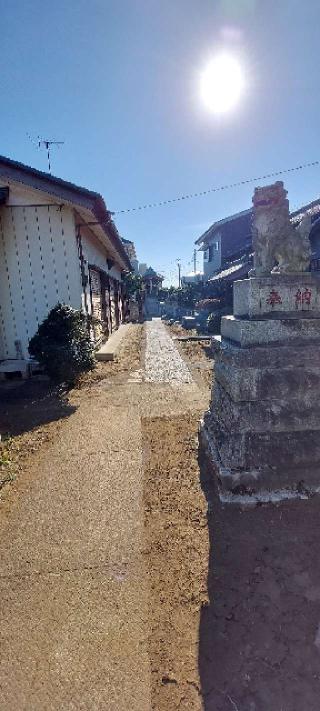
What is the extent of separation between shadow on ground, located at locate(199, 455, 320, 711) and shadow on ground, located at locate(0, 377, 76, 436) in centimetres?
355

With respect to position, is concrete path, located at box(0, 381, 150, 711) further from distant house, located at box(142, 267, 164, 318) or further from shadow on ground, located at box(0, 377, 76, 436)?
distant house, located at box(142, 267, 164, 318)

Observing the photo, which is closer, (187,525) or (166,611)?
(166,611)

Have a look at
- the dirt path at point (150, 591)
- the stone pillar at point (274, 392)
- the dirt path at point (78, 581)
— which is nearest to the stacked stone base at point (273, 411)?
the stone pillar at point (274, 392)

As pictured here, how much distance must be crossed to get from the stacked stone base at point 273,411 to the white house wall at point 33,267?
6.03 meters

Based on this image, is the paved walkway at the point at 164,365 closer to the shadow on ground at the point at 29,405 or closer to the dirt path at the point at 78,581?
the shadow on ground at the point at 29,405

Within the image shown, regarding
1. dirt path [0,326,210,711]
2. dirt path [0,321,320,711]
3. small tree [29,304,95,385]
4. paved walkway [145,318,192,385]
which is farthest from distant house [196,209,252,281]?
dirt path [0,321,320,711]

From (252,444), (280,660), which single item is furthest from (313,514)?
(280,660)

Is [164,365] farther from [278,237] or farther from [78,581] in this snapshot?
[78,581]

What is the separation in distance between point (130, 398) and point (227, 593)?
14.6 feet

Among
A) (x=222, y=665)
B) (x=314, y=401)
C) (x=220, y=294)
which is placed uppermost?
(x=220, y=294)

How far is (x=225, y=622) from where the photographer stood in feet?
6.80

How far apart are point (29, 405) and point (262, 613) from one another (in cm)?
526

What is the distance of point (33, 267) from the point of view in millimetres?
8055

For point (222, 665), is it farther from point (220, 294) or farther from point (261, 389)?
point (220, 294)
